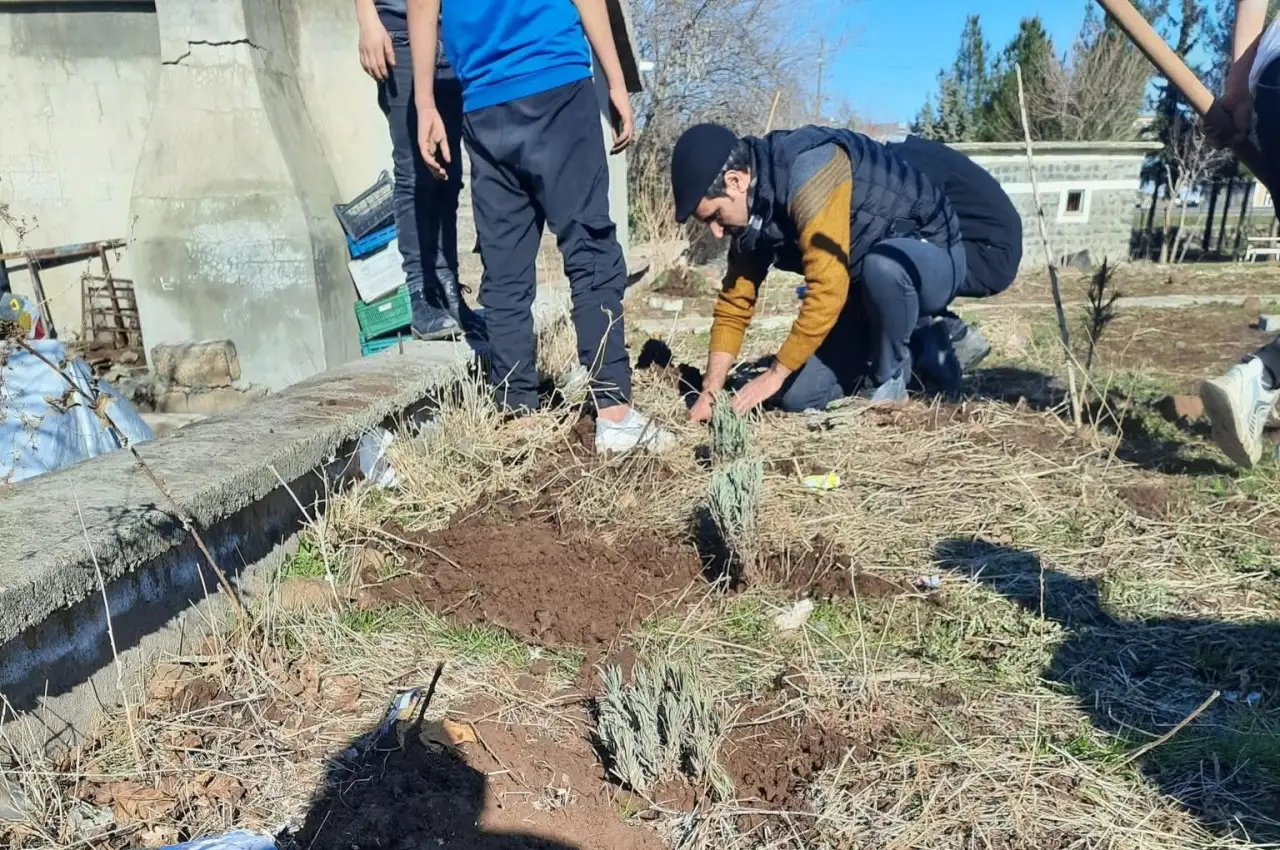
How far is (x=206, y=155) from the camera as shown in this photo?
479 centimetres

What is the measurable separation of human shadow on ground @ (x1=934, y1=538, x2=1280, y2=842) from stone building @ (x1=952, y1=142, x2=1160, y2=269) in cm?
1926

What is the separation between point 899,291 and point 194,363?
3.76 m

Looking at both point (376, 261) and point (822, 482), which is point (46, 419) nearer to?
point (822, 482)

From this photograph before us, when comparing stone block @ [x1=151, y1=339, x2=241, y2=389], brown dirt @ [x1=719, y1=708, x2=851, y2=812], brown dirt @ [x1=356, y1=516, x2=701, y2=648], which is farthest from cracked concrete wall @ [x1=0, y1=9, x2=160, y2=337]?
brown dirt @ [x1=719, y1=708, x2=851, y2=812]

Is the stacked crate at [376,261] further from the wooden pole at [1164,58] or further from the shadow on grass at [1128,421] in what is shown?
the wooden pole at [1164,58]

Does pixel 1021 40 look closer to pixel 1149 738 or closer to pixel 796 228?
pixel 796 228

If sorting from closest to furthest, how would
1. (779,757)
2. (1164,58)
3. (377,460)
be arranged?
1. (779,757)
2. (1164,58)
3. (377,460)

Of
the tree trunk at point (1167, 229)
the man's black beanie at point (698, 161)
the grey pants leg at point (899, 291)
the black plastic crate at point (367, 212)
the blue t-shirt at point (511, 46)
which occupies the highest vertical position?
the blue t-shirt at point (511, 46)

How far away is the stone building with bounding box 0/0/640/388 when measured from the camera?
15.7ft

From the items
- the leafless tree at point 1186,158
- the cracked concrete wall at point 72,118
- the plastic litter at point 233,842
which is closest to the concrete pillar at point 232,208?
the cracked concrete wall at point 72,118

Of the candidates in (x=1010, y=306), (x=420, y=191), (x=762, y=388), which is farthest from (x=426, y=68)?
(x=1010, y=306)

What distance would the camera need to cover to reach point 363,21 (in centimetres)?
353

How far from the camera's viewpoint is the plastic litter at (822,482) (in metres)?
3.00

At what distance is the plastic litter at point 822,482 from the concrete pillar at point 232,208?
313 cm
